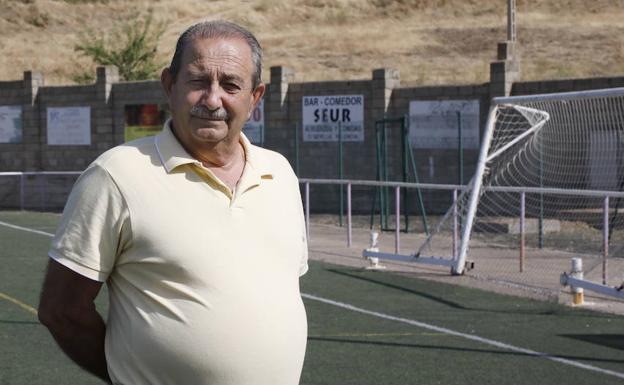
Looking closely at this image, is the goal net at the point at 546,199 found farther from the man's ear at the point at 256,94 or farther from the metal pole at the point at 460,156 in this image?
the man's ear at the point at 256,94

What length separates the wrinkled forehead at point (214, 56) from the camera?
3496 mm

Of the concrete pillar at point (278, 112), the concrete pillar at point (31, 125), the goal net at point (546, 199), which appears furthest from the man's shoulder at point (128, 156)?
the concrete pillar at point (31, 125)

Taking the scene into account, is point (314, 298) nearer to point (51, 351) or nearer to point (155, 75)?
point (51, 351)

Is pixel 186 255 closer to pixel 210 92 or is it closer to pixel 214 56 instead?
pixel 210 92

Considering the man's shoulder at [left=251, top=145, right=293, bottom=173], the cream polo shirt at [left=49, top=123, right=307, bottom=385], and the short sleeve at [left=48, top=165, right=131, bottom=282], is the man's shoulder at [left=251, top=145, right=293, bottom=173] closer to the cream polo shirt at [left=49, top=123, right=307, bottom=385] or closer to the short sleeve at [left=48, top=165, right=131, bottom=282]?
the cream polo shirt at [left=49, top=123, right=307, bottom=385]

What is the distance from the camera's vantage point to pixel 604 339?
36.8 ft

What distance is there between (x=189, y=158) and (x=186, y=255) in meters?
0.29

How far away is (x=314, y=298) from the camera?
13859 mm

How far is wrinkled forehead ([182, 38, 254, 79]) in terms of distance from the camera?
3.50 metres

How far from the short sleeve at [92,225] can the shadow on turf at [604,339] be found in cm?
819

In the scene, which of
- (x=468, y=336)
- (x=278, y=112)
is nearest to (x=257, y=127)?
(x=278, y=112)

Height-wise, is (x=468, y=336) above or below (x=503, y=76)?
below

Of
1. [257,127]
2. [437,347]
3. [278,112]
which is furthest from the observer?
[257,127]


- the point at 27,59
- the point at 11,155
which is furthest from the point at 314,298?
the point at 27,59
